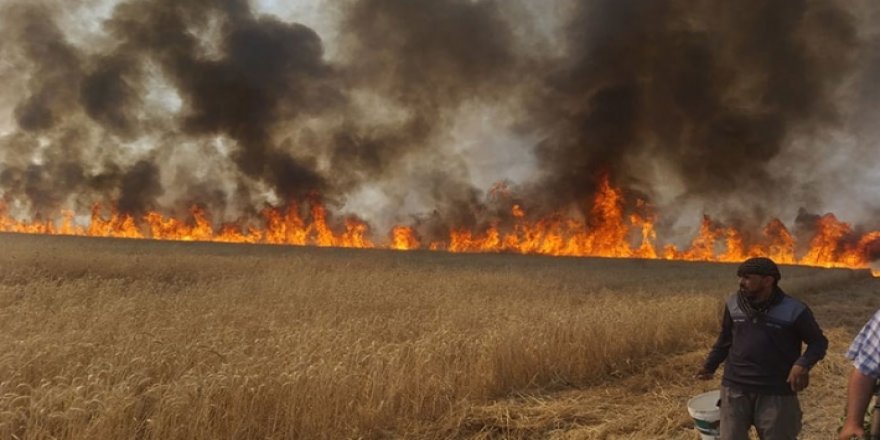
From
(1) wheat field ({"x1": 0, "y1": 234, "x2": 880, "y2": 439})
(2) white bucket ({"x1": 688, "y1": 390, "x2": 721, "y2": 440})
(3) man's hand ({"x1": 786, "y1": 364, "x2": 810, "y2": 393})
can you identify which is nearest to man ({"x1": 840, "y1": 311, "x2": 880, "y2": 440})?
(3) man's hand ({"x1": 786, "y1": 364, "x2": 810, "y2": 393})

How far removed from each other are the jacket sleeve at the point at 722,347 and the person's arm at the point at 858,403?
188 centimetres

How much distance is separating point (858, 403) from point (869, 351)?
0.28 meters

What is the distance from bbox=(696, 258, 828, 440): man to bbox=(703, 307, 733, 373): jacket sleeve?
225 millimetres

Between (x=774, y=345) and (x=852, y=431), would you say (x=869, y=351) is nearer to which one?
(x=852, y=431)

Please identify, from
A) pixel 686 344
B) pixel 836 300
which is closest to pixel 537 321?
pixel 686 344

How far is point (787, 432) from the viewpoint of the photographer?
4328 mm

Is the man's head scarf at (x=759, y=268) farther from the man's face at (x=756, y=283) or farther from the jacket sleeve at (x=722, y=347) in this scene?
the jacket sleeve at (x=722, y=347)

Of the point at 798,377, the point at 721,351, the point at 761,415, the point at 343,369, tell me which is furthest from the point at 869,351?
the point at 343,369

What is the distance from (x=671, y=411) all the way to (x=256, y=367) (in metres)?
5.28

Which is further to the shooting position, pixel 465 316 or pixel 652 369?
pixel 465 316

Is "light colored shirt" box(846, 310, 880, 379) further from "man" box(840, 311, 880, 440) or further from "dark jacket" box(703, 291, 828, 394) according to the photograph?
"dark jacket" box(703, 291, 828, 394)

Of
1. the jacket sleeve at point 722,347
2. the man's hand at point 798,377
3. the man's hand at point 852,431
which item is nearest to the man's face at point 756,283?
A: the jacket sleeve at point 722,347

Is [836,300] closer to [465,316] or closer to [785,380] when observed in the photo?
[465,316]

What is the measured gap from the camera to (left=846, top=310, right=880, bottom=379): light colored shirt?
284cm
